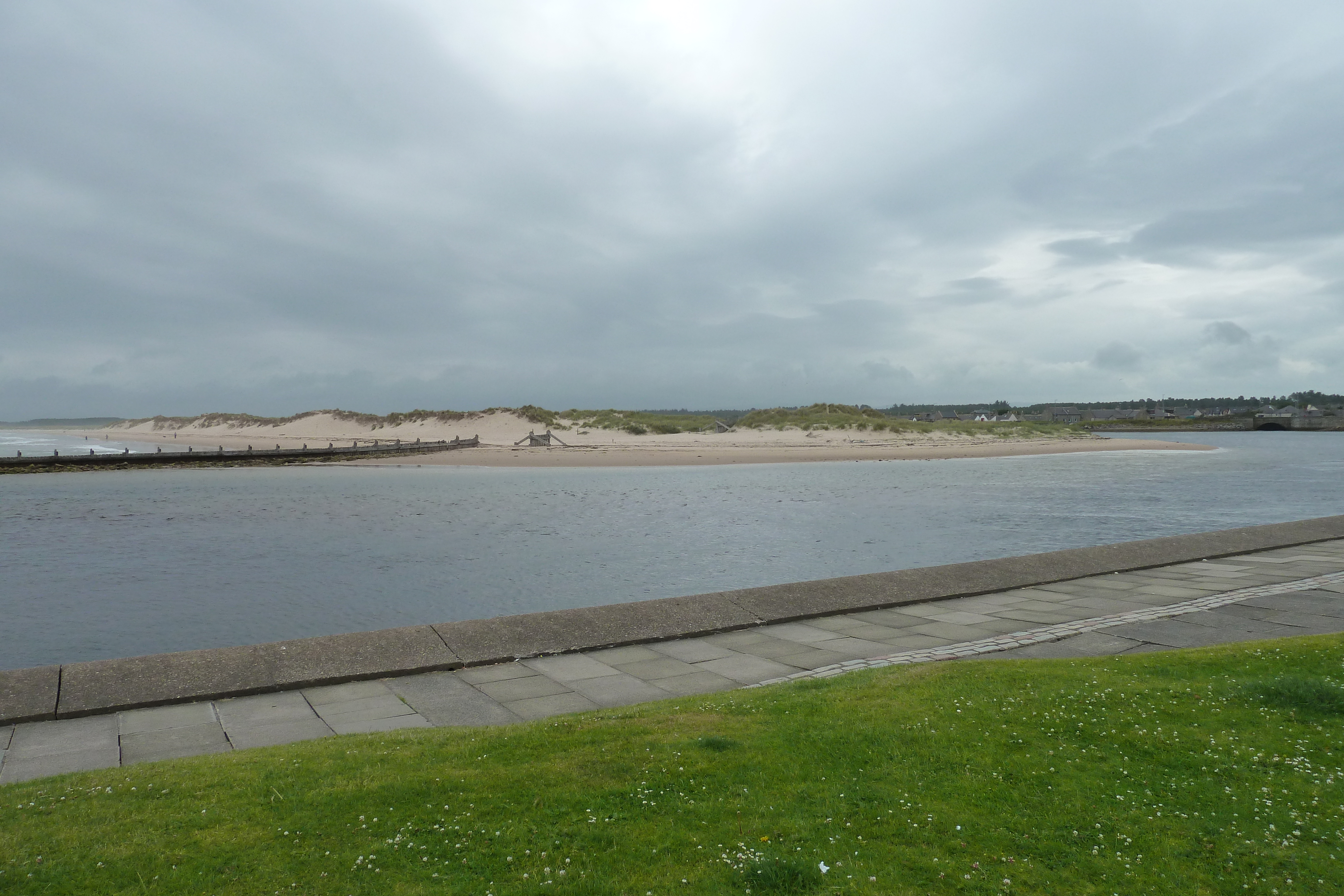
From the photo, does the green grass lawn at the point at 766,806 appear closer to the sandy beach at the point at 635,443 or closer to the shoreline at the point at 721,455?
the shoreline at the point at 721,455

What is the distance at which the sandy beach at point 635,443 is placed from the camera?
60156 millimetres

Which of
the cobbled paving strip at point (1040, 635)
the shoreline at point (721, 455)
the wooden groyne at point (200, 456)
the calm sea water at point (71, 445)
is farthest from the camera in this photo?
the calm sea water at point (71, 445)

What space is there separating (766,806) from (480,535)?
65.8 feet

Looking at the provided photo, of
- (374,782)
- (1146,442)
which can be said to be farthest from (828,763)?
(1146,442)

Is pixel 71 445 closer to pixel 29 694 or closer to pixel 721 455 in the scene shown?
pixel 721 455

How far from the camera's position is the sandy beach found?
60.2m

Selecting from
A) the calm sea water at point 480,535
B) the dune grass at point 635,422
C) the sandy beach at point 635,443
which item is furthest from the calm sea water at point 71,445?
the dune grass at point 635,422

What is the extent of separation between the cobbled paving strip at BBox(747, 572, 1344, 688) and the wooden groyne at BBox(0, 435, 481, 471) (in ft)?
190

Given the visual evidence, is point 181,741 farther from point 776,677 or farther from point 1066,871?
point 1066,871

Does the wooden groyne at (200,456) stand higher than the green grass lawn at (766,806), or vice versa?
the wooden groyne at (200,456)

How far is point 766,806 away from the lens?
4426 millimetres

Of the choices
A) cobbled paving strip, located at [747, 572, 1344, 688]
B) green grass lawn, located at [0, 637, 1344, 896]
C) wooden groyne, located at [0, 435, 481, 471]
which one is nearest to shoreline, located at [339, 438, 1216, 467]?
wooden groyne, located at [0, 435, 481, 471]

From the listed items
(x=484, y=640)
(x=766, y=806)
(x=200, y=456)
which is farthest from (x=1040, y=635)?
(x=200, y=456)

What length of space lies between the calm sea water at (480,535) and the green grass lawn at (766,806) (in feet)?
28.1
